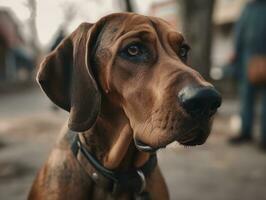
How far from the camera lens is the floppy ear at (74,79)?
2.78 meters

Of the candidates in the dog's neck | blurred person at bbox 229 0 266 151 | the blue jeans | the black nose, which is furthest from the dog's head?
the blue jeans

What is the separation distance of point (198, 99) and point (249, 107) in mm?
4904

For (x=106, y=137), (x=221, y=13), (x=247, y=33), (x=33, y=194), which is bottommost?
(x=221, y=13)

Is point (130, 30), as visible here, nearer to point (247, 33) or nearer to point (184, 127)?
point (184, 127)

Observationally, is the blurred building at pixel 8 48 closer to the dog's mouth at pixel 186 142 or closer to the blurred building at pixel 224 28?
the blurred building at pixel 224 28

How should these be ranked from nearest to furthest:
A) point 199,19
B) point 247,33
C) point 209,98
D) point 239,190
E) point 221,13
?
point 209,98 → point 239,190 → point 247,33 → point 199,19 → point 221,13

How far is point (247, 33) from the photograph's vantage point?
6559mm

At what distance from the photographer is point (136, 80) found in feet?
8.59

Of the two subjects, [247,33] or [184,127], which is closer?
[184,127]

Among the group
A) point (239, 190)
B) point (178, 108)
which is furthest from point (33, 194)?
point (239, 190)

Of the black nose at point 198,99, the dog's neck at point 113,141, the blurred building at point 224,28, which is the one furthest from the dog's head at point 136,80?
the blurred building at point 224,28

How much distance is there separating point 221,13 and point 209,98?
1096 inches

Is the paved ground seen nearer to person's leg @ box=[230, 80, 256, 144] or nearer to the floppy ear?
person's leg @ box=[230, 80, 256, 144]

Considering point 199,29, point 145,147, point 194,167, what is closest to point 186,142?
point 145,147
